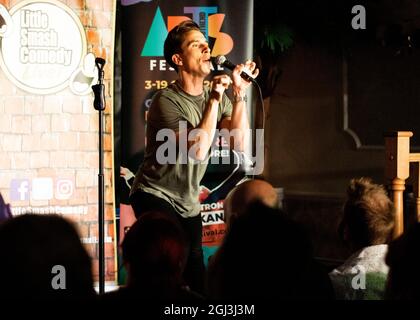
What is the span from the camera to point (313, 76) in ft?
19.8

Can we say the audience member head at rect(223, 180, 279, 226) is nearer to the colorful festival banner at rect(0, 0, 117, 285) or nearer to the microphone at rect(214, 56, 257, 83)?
the microphone at rect(214, 56, 257, 83)

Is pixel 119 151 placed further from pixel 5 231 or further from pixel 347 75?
pixel 5 231

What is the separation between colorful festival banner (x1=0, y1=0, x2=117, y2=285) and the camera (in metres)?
3.99

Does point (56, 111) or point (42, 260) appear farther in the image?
point (56, 111)

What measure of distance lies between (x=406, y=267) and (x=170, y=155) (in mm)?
2431

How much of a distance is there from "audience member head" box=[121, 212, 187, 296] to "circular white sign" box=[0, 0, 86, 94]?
2254 mm

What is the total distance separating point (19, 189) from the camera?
4008 mm

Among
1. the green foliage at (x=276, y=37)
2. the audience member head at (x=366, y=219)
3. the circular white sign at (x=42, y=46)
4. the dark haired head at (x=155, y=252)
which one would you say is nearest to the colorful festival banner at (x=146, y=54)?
the circular white sign at (x=42, y=46)

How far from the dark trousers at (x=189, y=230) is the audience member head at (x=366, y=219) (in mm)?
1324

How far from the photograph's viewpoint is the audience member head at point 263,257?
163cm

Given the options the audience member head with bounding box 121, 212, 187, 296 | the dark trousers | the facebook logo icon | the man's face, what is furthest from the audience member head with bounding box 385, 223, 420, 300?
the facebook logo icon

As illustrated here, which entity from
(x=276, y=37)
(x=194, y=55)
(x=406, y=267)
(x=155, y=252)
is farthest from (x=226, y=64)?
(x=406, y=267)

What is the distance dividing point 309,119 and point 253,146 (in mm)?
1653

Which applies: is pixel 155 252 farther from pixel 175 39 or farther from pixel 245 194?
pixel 175 39
